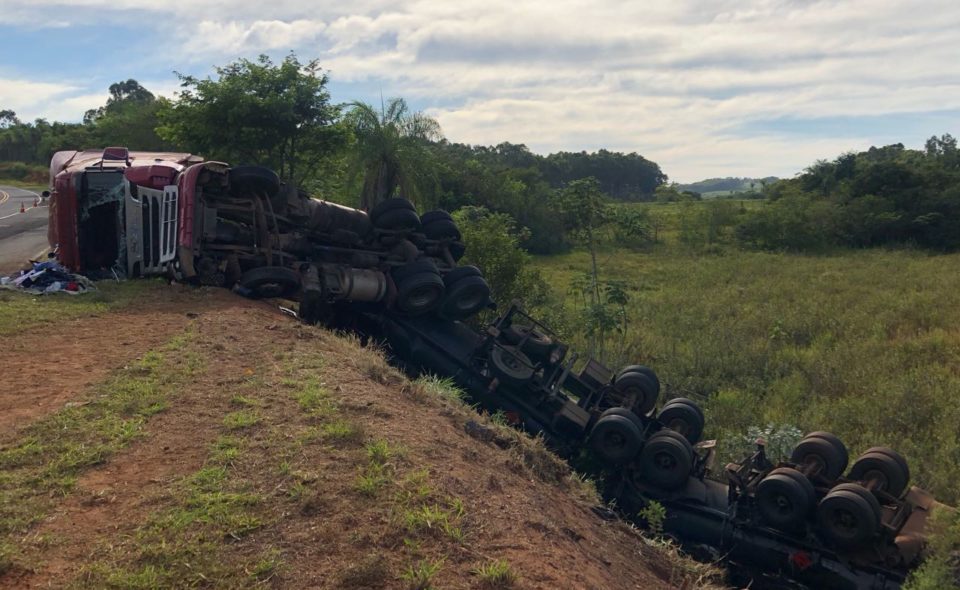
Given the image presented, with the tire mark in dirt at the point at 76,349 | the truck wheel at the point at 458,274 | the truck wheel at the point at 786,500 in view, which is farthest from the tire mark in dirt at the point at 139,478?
the truck wheel at the point at 786,500

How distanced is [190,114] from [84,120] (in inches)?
1861

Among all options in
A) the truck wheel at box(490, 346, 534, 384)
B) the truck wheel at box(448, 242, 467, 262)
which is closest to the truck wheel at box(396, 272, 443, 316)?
the truck wheel at box(490, 346, 534, 384)

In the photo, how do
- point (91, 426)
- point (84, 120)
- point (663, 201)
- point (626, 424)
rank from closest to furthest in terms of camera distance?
point (91, 426) < point (626, 424) < point (84, 120) < point (663, 201)

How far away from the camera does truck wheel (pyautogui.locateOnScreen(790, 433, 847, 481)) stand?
8.62 meters

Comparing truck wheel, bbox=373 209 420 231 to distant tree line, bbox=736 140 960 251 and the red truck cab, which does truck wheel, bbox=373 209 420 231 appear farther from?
distant tree line, bbox=736 140 960 251

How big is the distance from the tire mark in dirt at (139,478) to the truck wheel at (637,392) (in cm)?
547

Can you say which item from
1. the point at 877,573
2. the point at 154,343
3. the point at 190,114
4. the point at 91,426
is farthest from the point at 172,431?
the point at 190,114

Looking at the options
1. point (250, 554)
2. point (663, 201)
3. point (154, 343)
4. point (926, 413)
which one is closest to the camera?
point (250, 554)

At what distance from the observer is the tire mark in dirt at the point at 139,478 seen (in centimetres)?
348

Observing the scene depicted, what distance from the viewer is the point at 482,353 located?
9852 millimetres

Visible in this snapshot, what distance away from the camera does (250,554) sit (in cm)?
349

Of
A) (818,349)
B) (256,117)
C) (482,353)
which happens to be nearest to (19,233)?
(256,117)

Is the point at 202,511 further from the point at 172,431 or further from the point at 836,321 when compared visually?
the point at 836,321

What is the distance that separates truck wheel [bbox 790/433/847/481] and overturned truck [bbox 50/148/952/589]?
0.06ft
